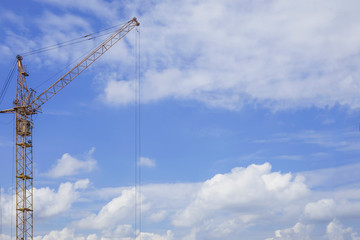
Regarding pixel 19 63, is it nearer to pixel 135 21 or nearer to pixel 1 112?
pixel 1 112

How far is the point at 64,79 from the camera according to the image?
154500 mm

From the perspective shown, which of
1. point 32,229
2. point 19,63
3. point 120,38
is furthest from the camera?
point 120,38

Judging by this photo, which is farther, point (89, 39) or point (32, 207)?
point (89, 39)

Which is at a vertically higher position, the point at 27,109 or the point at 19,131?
the point at 27,109

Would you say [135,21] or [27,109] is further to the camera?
[135,21]

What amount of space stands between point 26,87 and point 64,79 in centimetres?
1426

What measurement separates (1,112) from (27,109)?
33.4 feet

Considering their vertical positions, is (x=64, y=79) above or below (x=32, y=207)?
above

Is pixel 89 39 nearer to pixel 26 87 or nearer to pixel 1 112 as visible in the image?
pixel 26 87

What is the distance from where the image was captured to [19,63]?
488 feet

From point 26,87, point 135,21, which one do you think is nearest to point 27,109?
point 26,87

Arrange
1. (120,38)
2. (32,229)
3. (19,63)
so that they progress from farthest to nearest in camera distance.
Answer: (120,38), (19,63), (32,229)

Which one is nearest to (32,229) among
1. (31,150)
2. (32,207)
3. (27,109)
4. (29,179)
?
(32,207)

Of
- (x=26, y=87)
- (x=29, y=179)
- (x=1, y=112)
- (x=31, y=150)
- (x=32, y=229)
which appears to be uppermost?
(x=26, y=87)
